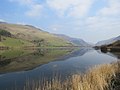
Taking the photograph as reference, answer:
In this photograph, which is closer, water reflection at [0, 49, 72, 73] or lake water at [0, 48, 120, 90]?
lake water at [0, 48, 120, 90]

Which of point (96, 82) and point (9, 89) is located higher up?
point (96, 82)

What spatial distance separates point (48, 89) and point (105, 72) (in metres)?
7.27

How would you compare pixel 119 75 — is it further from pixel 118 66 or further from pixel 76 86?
pixel 76 86

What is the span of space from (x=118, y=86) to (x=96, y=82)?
1779 millimetres

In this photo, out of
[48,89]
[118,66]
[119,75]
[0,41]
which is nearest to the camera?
[48,89]

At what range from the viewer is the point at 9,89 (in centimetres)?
2325

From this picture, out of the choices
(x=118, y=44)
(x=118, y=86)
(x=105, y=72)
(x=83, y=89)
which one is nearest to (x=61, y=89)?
(x=83, y=89)

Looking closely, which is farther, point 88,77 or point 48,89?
point 88,77

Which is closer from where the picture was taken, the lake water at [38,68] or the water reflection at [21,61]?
the lake water at [38,68]

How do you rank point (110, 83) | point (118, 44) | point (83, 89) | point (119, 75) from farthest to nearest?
point (118, 44) < point (119, 75) < point (110, 83) < point (83, 89)

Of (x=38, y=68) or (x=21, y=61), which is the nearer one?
(x=38, y=68)

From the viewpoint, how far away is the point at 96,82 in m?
18.8

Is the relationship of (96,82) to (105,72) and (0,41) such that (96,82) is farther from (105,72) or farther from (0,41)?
(0,41)

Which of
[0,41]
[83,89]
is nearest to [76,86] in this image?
[83,89]
